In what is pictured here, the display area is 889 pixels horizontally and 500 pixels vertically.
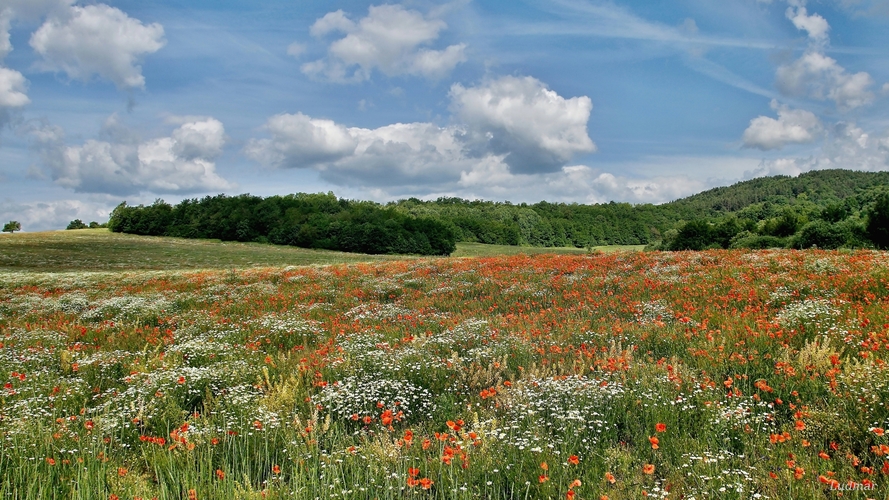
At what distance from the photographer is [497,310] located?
12.3 m

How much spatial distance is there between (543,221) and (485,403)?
162935mm

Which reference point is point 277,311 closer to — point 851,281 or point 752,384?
point 752,384

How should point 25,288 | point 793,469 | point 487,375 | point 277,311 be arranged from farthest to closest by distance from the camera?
1. point 25,288
2. point 277,311
3. point 487,375
4. point 793,469

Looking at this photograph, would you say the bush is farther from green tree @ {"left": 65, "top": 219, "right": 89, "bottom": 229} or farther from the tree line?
green tree @ {"left": 65, "top": 219, "right": 89, "bottom": 229}

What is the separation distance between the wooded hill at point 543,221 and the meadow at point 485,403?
2491 cm

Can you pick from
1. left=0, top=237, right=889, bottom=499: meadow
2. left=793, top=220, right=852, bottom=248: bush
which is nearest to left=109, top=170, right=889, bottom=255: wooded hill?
left=793, top=220, right=852, bottom=248: bush

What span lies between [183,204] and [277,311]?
416 feet

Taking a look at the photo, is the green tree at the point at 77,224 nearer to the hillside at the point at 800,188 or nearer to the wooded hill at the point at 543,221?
the wooded hill at the point at 543,221

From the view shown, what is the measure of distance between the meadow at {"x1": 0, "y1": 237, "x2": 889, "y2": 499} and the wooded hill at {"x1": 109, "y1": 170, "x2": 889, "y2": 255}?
24.9 meters

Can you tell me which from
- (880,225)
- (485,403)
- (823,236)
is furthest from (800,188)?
(485,403)

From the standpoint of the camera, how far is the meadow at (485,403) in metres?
3.74

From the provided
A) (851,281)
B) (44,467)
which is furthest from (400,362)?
(851,281)

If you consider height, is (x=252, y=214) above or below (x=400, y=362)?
above

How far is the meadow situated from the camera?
374cm
